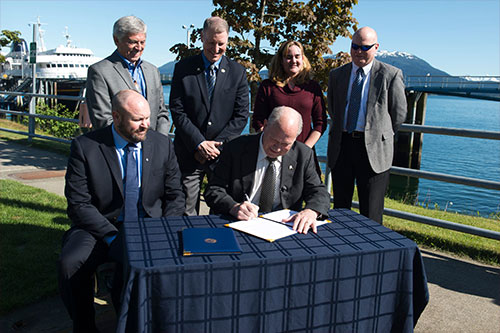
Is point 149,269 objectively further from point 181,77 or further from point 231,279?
point 181,77

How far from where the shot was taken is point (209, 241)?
212 centimetres

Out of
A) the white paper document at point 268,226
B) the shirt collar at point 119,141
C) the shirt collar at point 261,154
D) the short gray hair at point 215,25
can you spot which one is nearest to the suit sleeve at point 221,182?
the shirt collar at point 261,154

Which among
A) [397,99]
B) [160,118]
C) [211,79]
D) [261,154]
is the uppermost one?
[211,79]

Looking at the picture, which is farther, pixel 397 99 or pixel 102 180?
pixel 397 99

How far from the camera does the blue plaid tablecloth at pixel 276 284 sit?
73.9 inches

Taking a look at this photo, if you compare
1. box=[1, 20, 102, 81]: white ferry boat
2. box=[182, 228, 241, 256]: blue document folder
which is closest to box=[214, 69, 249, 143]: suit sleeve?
box=[182, 228, 241, 256]: blue document folder

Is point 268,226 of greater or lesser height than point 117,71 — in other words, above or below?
below

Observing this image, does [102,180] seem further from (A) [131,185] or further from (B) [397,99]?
(B) [397,99]

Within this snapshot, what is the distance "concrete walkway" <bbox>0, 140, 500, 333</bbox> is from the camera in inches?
116

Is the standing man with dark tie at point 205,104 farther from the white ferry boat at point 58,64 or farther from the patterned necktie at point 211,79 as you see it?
the white ferry boat at point 58,64

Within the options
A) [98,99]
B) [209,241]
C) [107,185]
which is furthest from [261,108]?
[209,241]

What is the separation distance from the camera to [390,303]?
88.4 inches

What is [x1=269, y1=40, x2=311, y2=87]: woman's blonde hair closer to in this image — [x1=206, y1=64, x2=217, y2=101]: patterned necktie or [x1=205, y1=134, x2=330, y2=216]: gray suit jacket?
[x1=206, y1=64, x2=217, y2=101]: patterned necktie

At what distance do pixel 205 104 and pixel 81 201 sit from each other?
56.4 inches
